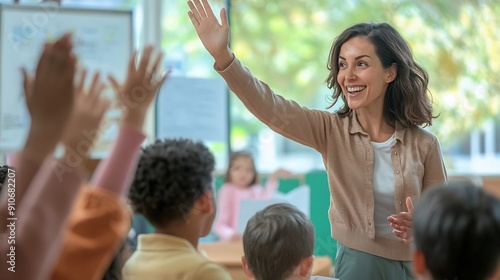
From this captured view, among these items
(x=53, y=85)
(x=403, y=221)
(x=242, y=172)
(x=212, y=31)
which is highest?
(x=212, y=31)

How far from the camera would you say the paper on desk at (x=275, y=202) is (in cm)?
416

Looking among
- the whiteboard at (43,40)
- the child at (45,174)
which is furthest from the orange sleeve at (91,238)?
the whiteboard at (43,40)

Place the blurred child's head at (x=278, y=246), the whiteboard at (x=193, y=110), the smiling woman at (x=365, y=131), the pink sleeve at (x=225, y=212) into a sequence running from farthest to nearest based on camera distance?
the whiteboard at (x=193, y=110)
the pink sleeve at (x=225, y=212)
the smiling woman at (x=365, y=131)
the blurred child's head at (x=278, y=246)

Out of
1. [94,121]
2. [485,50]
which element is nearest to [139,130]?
[94,121]

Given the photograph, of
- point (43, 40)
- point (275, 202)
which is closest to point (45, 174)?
point (275, 202)

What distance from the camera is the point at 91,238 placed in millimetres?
1018

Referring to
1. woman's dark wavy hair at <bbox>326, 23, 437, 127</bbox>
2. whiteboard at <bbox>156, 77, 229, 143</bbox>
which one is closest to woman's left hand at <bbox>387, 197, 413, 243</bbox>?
woman's dark wavy hair at <bbox>326, 23, 437, 127</bbox>

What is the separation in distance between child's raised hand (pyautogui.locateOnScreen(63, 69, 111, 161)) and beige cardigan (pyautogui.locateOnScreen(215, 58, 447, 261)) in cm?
111

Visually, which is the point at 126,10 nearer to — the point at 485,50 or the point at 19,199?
the point at 485,50

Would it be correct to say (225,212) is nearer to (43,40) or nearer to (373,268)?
(43,40)

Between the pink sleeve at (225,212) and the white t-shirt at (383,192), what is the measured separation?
8.41 ft

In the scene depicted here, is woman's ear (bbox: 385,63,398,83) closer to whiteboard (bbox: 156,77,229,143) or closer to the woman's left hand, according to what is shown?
the woman's left hand

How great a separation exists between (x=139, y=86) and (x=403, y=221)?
111 centimetres

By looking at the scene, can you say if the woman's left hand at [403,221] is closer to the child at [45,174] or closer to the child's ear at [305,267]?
the child's ear at [305,267]
